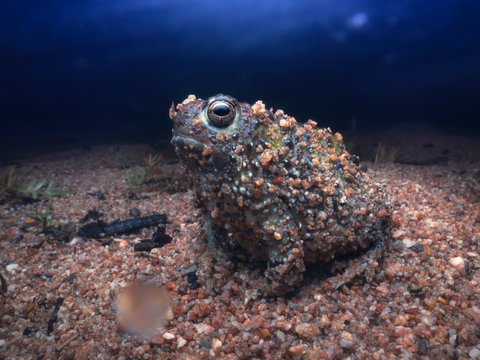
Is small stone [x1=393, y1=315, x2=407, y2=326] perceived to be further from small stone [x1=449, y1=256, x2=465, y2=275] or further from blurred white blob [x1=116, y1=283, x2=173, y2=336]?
blurred white blob [x1=116, y1=283, x2=173, y2=336]

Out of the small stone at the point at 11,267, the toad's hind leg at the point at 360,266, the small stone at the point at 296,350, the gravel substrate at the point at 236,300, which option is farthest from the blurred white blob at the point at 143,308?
the toad's hind leg at the point at 360,266

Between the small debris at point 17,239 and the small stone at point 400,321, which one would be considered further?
the small debris at point 17,239

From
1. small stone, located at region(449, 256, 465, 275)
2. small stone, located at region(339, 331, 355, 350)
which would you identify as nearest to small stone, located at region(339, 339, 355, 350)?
small stone, located at region(339, 331, 355, 350)

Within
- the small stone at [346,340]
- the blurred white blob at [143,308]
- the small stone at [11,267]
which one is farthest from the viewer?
the small stone at [11,267]

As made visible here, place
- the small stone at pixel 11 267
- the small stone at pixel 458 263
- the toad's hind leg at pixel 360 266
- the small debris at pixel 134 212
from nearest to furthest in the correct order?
the small stone at pixel 458 263
the toad's hind leg at pixel 360 266
the small stone at pixel 11 267
the small debris at pixel 134 212

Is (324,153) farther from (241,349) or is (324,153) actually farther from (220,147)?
(241,349)

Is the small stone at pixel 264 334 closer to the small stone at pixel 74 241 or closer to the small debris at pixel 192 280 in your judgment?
the small debris at pixel 192 280

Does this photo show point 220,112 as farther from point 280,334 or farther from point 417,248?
point 417,248
